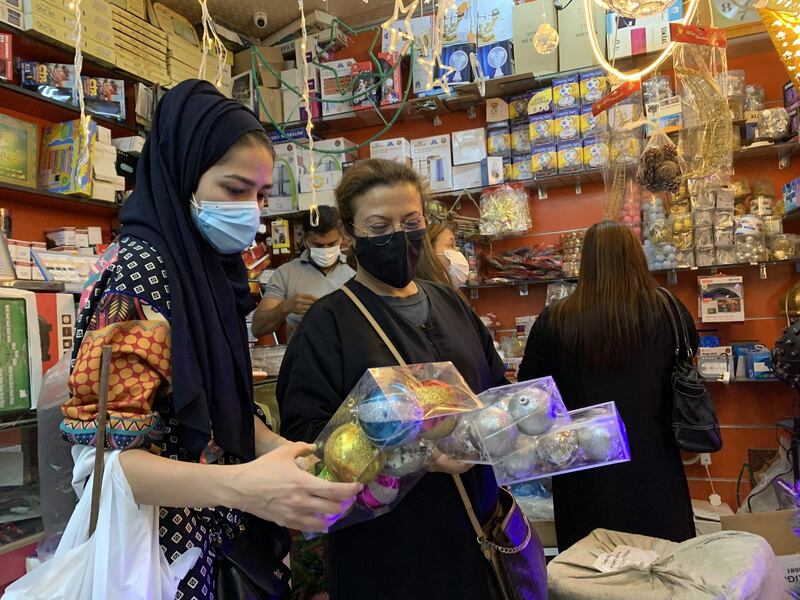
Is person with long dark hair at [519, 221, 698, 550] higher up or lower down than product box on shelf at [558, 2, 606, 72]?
lower down

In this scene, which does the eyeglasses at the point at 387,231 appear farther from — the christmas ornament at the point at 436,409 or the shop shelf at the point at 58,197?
the shop shelf at the point at 58,197

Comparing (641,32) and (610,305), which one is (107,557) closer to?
(610,305)

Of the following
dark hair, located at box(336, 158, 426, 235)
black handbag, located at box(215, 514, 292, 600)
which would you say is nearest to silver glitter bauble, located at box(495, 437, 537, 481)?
black handbag, located at box(215, 514, 292, 600)

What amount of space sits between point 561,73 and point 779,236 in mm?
1560

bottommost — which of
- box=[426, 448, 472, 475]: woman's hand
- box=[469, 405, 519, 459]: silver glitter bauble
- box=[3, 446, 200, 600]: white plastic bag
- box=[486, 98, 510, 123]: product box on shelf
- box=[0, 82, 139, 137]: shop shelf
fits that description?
box=[3, 446, 200, 600]: white plastic bag

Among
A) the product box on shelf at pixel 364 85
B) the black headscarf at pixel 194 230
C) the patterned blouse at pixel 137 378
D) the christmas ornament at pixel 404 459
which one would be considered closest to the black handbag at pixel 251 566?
the patterned blouse at pixel 137 378

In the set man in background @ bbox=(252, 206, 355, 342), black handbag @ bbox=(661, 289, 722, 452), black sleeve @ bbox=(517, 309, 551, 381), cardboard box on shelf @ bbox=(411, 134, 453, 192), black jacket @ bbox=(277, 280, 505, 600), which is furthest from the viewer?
cardboard box on shelf @ bbox=(411, 134, 453, 192)

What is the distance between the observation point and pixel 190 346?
3.05ft

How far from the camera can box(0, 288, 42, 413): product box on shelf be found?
1518 millimetres

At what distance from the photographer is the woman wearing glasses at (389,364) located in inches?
48.4

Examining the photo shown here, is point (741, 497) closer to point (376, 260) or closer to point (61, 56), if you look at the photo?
point (376, 260)

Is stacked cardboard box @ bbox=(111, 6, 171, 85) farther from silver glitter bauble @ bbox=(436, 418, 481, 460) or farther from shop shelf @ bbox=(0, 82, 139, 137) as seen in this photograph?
silver glitter bauble @ bbox=(436, 418, 481, 460)

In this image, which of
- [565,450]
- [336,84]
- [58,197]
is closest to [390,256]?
[565,450]

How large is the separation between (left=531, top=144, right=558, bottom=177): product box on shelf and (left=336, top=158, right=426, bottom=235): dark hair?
2.29 metres
